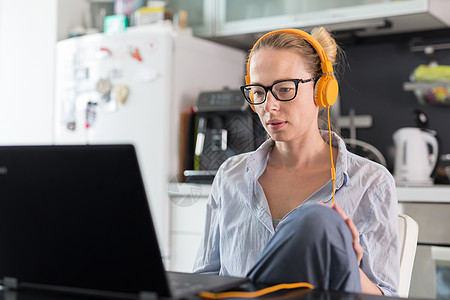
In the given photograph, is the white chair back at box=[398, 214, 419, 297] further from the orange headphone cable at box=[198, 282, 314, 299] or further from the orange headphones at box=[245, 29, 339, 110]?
the orange headphone cable at box=[198, 282, 314, 299]

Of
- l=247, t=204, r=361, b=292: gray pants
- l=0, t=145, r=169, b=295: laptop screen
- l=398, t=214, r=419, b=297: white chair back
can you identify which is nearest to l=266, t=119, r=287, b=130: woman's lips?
l=398, t=214, r=419, b=297: white chair back

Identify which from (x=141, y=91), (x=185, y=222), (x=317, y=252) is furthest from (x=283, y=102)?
(x=141, y=91)

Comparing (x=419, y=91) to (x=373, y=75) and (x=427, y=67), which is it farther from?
(x=373, y=75)

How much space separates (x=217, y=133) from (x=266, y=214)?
1.47 m

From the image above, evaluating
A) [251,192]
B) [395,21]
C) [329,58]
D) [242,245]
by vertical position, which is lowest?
[242,245]

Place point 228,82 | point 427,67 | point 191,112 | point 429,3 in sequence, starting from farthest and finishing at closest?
point 228,82, point 191,112, point 427,67, point 429,3

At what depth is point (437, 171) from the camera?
269 cm

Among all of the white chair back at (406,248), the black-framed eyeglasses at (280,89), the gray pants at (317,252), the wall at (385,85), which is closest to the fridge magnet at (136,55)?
the wall at (385,85)

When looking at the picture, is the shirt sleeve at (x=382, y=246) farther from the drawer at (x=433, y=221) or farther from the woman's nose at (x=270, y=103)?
the drawer at (x=433, y=221)

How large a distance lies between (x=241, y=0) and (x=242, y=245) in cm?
195

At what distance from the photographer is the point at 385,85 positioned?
9.86ft

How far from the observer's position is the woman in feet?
4.12

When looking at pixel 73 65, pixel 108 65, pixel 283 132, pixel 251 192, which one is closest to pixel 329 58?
pixel 283 132

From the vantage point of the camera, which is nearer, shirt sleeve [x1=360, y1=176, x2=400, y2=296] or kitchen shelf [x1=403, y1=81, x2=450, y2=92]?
shirt sleeve [x1=360, y1=176, x2=400, y2=296]
